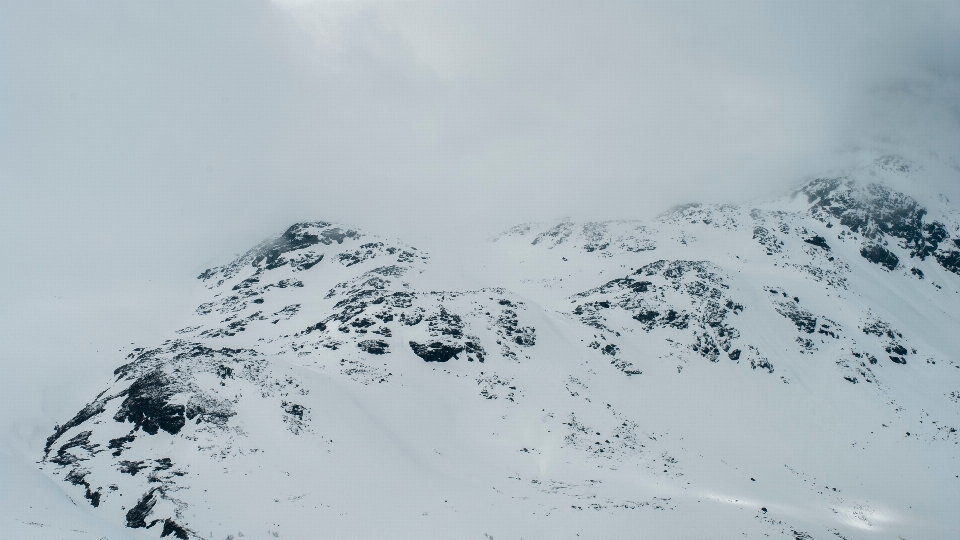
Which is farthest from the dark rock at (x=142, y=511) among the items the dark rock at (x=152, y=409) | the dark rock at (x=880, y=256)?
the dark rock at (x=880, y=256)

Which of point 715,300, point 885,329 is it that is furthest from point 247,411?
point 885,329

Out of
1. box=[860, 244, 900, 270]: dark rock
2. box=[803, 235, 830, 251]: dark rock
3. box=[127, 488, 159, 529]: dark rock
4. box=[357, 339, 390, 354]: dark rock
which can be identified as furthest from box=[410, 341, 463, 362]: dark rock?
box=[860, 244, 900, 270]: dark rock

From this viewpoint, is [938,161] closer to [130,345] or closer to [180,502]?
[180,502]

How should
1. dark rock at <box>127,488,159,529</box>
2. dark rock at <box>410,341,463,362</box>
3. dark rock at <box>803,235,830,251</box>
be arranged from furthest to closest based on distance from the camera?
dark rock at <box>803,235,830,251</box>, dark rock at <box>410,341,463,362</box>, dark rock at <box>127,488,159,529</box>

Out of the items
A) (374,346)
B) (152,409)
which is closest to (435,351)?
(374,346)

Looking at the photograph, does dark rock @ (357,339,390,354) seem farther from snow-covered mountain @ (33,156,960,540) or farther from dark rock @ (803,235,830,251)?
dark rock @ (803,235,830,251)

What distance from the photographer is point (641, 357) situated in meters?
56.9

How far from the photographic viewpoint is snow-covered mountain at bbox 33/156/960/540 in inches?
1021

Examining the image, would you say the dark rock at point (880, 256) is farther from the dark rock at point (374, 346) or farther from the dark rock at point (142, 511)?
the dark rock at point (142, 511)

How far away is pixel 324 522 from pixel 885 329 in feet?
244

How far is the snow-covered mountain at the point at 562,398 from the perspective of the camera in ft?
85.1

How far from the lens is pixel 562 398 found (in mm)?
46312

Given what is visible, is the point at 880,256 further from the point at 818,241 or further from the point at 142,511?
the point at 142,511

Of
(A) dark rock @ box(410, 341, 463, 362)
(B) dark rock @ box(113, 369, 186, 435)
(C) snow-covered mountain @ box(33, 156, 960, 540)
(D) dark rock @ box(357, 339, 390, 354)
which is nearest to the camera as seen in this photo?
(C) snow-covered mountain @ box(33, 156, 960, 540)
